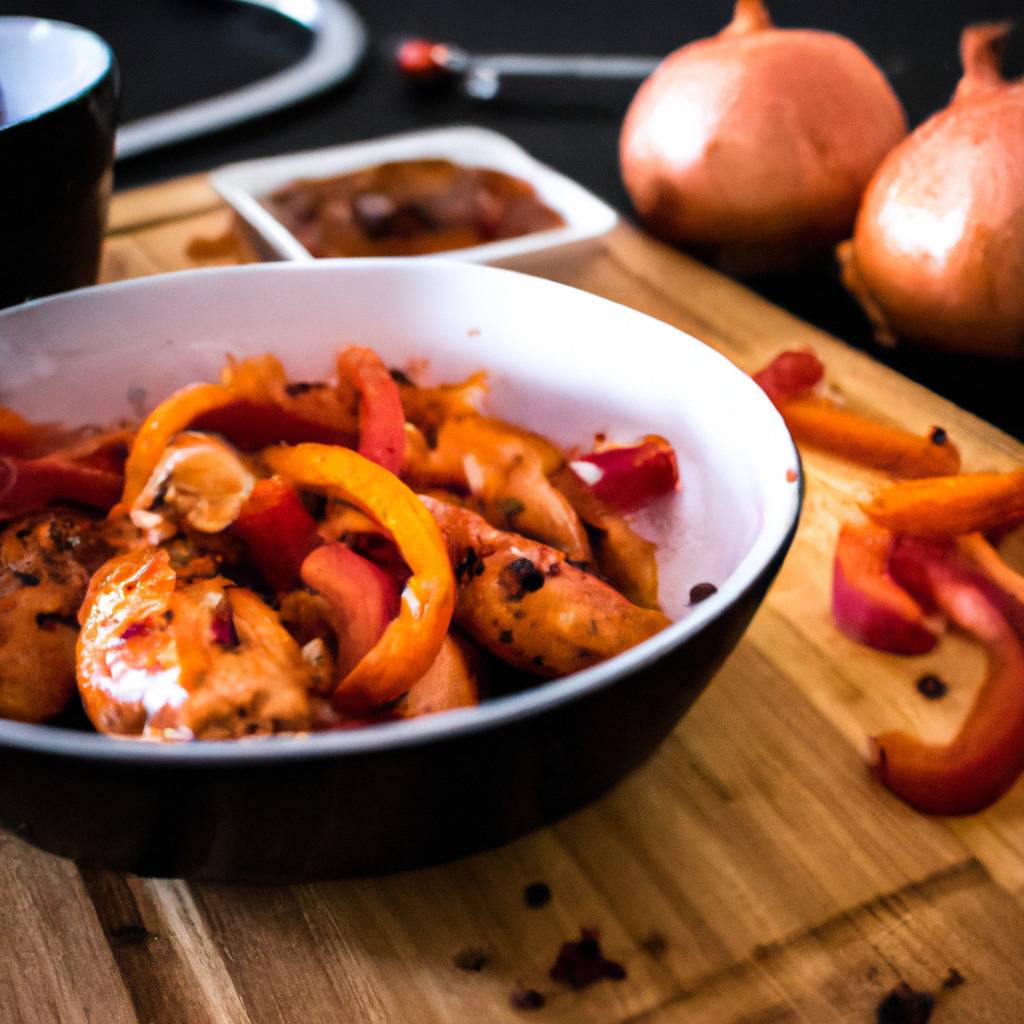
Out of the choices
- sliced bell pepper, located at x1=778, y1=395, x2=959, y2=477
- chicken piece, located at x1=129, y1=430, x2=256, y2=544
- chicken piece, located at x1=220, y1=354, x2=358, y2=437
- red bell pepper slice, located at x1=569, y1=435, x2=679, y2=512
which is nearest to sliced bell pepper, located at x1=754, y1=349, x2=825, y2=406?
sliced bell pepper, located at x1=778, y1=395, x2=959, y2=477

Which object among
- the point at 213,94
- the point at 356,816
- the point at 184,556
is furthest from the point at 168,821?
the point at 213,94

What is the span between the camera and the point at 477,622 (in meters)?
0.55

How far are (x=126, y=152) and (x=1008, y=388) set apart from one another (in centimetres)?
106

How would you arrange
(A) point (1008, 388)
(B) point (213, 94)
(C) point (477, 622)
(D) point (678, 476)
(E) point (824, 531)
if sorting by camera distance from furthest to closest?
(B) point (213, 94) < (A) point (1008, 388) < (E) point (824, 531) < (D) point (678, 476) < (C) point (477, 622)

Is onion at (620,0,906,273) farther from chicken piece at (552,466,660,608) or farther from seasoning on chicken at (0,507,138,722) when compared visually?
seasoning on chicken at (0,507,138,722)

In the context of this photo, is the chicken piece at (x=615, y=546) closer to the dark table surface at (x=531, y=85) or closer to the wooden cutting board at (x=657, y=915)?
the wooden cutting board at (x=657, y=915)

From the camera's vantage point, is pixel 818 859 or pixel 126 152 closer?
pixel 818 859

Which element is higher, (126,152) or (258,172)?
(258,172)

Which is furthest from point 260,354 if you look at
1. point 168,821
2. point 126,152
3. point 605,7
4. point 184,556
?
point 605,7

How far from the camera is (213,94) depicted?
176 cm

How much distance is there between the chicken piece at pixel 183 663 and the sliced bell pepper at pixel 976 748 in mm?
330

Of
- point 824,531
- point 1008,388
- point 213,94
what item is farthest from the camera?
point 213,94

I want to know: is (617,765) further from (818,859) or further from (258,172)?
(258,172)

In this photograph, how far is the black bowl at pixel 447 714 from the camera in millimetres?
396
